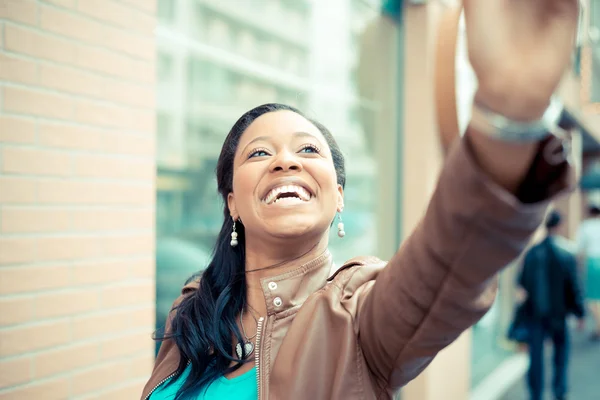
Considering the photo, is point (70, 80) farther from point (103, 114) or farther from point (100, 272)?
point (100, 272)

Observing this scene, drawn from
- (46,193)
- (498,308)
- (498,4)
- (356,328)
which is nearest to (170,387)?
(356,328)

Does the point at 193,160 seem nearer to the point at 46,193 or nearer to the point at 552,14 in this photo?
the point at 46,193

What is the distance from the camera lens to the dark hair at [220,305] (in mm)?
1317

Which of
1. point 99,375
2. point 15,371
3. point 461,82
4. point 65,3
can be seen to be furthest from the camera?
point 461,82

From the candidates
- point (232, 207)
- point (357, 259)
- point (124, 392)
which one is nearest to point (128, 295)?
point (124, 392)

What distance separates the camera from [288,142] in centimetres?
135

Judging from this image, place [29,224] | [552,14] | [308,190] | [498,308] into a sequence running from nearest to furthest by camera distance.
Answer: [552,14] → [308,190] → [29,224] → [498,308]

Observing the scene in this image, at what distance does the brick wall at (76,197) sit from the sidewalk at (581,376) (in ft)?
15.1

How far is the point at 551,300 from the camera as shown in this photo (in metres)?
4.55

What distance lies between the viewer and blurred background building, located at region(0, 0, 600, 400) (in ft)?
5.68

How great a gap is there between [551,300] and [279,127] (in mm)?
3979

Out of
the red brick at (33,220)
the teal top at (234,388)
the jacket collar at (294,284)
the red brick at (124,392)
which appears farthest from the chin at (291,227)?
the red brick at (124,392)

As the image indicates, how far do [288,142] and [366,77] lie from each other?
2935 millimetres

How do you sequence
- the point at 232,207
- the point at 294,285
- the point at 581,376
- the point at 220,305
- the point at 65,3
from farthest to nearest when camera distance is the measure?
1. the point at 581,376
2. the point at 65,3
3. the point at 232,207
4. the point at 220,305
5. the point at 294,285
